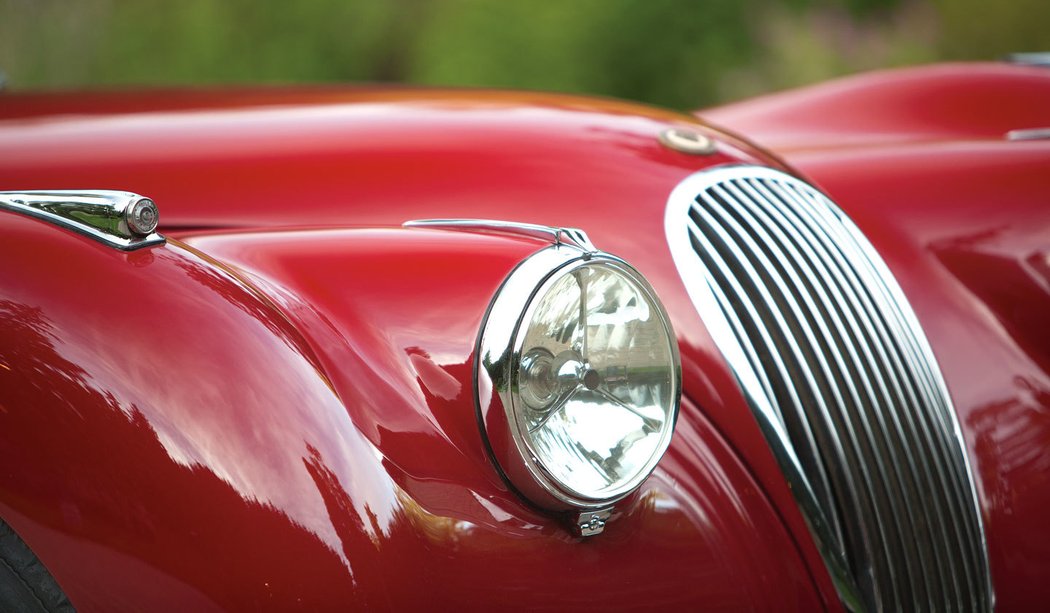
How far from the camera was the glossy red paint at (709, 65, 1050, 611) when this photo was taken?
1.69 meters

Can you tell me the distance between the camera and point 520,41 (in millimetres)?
10484

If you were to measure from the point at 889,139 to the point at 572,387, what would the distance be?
4.83 ft

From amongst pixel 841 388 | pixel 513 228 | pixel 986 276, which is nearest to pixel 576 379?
pixel 513 228

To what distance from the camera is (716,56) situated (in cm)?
995

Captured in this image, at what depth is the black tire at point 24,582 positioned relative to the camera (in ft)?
3.60

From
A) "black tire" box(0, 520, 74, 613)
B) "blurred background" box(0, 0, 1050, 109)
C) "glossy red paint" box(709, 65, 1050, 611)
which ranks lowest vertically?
Answer: "black tire" box(0, 520, 74, 613)

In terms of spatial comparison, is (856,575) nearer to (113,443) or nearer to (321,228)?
(321,228)

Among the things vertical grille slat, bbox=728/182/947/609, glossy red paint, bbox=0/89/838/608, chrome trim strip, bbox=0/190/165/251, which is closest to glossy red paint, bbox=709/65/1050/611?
vertical grille slat, bbox=728/182/947/609

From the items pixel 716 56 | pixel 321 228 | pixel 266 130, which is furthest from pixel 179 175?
pixel 716 56

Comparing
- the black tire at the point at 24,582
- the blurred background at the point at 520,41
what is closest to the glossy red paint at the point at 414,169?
the black tire at the point at 24,582

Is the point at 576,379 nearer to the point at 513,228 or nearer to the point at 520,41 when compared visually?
the point at 513,228

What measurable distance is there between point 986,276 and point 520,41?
9005mm

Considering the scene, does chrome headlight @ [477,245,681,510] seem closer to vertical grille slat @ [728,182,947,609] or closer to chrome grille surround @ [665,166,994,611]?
chrome grille surround @ [665,166,994,611]

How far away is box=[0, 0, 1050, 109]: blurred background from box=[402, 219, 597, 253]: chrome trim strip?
531 centimetres
